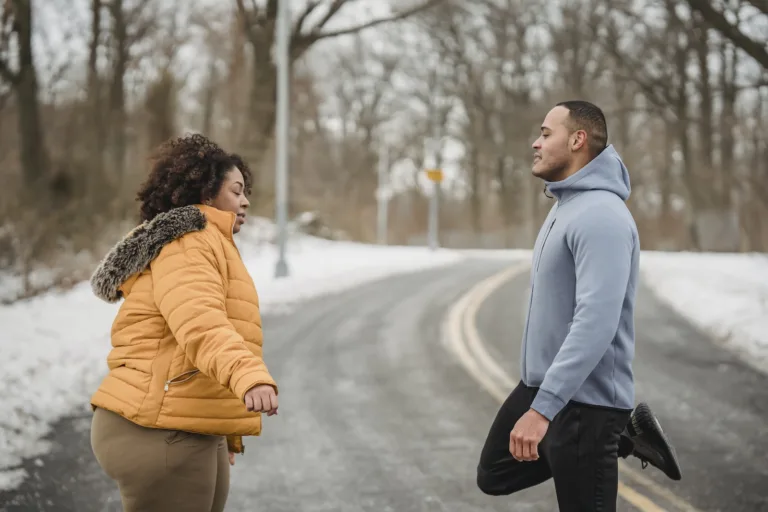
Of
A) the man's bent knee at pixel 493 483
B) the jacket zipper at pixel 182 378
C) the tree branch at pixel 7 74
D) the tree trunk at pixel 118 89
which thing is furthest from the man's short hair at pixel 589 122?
the tree trunk at pixel 118 89

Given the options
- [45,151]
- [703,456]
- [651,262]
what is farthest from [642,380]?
[651,262]

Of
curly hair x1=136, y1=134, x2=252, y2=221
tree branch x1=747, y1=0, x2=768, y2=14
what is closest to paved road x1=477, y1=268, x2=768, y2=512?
curly hair x1=136, y1=134, x2=252, y2=221

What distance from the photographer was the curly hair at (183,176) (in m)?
2.94

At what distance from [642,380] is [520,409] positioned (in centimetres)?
604

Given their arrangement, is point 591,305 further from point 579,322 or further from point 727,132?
point 727,132

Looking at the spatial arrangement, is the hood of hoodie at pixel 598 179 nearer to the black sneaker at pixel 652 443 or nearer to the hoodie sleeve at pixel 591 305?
the hoodie sleeve at pixel 591 305

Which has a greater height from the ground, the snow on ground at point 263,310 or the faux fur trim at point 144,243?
the faux fur trim at point 144,243

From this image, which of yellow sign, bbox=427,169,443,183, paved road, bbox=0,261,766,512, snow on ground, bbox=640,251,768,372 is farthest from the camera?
yellow sign, bbox=427,169,443,183

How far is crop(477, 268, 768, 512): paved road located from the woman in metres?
3.44

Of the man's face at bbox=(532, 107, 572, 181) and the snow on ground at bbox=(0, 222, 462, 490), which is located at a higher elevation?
the man's face at bbox=(532, 107, 572, 181)

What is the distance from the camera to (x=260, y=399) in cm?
249

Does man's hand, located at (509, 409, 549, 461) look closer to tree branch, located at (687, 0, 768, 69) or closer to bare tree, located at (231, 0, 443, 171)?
tree branch, located at (687, 0, 768, 69)

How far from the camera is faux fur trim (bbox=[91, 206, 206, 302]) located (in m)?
2.70

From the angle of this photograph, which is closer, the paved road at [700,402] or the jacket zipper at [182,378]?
the jacket zipper at [182,378]
